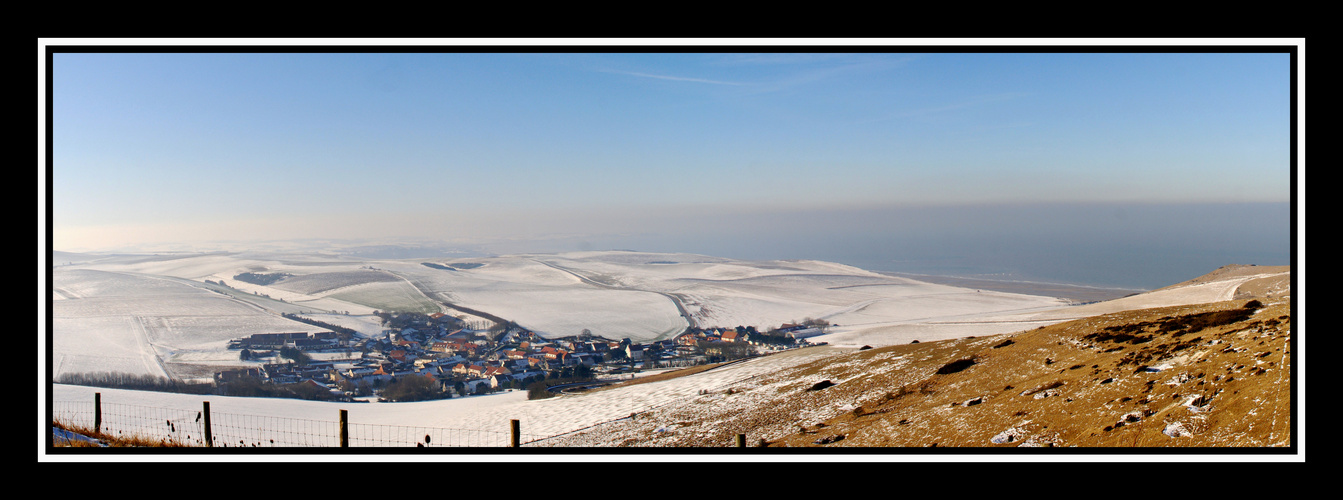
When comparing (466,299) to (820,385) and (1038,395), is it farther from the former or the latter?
(1038,395)

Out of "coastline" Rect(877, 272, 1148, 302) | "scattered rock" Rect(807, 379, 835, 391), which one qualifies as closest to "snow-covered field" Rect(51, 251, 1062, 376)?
"coastline" Rect(877, 272, 1148, 302)

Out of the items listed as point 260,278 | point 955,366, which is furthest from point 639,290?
point 955,366

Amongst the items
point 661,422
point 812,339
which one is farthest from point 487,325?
point 661,422

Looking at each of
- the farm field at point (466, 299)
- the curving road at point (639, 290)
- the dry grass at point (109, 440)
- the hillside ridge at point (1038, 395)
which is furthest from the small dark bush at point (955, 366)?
the curving road at point (639, 290)

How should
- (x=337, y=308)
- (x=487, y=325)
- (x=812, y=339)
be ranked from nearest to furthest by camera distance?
(x=812, y=339), (x=487, y=325), (x=337, y=308)

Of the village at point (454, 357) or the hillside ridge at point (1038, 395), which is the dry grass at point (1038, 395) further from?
the village at point (454, 357)
